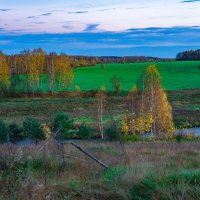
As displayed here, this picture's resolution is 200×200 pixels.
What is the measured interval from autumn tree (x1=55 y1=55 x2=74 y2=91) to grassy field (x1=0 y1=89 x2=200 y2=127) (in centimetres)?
1133

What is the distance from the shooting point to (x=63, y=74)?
9531 centimetres

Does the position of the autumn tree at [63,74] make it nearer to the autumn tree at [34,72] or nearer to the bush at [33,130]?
the autumn tree at [34,72]

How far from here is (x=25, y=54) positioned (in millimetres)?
110062

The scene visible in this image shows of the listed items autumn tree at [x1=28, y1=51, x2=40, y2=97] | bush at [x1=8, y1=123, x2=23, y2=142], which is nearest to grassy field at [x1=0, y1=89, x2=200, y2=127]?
autumn tree at [x1=28, y1=51, x2=40, y2=97]

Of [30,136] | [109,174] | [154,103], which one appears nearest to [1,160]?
[109,174]

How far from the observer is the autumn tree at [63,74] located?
9450cm

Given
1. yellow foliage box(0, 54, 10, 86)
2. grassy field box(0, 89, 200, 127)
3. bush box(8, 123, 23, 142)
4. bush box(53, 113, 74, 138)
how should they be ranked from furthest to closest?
yellow foliage box(0, 54, 10, 86), grassy field box(0, 89, 200, 127), bush box(8, 123, 23, 142), bush box(53, 113, 74, 138)

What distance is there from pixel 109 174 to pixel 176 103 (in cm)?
6941

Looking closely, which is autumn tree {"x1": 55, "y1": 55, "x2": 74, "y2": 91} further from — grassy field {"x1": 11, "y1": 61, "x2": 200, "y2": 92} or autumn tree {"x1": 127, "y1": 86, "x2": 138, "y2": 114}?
autumn tree {"x1": 127, "y1": 86, "x2": 138, "y2": 114}

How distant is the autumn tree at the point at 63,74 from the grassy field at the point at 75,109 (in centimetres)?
1133

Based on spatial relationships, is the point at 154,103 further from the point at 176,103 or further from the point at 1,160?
the point at 1,160

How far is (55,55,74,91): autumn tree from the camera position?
310ft

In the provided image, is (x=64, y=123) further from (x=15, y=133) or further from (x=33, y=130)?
(x=15, y=133)

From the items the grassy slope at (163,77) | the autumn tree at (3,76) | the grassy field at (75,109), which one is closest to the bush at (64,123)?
the grassy field at (75,109)
